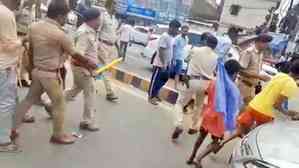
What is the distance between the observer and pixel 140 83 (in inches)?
442

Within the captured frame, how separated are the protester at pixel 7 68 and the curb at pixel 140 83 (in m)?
5.16

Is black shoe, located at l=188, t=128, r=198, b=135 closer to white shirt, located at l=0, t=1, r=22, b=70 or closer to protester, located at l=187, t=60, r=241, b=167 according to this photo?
protester, located at l=187, t=60, r=241, b=167

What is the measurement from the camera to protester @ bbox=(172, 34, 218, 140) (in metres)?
6.74

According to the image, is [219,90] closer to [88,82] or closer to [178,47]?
[88,82]

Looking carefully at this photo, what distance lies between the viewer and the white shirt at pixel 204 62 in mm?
6742

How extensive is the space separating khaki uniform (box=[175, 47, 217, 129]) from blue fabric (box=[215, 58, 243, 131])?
36.1 inches

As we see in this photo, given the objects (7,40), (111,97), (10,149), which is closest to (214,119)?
(10,149)

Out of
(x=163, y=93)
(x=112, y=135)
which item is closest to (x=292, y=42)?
(x=163, y=93)

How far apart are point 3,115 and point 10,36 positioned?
0.87m

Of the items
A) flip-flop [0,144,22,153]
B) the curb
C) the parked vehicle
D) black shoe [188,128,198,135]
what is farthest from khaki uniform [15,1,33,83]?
the parked vehicle

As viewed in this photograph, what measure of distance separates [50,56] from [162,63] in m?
4.15

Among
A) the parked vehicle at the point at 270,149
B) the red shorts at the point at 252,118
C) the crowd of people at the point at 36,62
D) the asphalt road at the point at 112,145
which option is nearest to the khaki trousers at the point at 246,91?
the asphalt road at the point at 112,145

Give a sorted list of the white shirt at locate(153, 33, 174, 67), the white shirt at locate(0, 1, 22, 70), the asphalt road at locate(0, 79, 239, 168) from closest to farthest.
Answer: the white shirt at locate(0, 1, 22, 70) < the asphalt road at locate(0, 79, 239, 168) < the white shirt at locate(153, 33, 174, 67)

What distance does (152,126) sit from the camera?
297 inches
